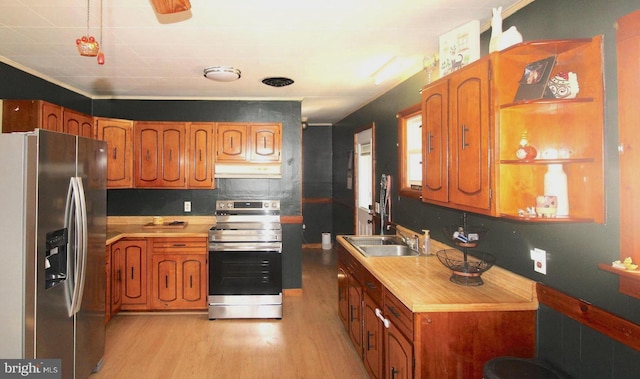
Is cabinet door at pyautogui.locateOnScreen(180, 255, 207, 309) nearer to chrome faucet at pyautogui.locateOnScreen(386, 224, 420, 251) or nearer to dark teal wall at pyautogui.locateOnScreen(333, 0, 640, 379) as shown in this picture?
chrome faucet at pyautogui.locateOnScreen(386, 224, 420, 251)

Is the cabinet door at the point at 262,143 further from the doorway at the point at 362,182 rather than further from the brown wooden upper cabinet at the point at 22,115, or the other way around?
the brown wooden upper cabinet at the point at 22,115

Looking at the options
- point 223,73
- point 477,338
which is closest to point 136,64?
point 223,73

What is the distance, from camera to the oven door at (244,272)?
154 inches

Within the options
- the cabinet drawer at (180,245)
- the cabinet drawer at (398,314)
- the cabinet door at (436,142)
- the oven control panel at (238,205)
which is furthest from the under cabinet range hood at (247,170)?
the cabinet drawer at (398,314)

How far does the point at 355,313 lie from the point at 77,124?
3193mm

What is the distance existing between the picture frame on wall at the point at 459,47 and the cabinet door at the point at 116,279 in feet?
11.4

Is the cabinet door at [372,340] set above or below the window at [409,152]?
below

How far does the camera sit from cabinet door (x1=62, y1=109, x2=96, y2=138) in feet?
11.4

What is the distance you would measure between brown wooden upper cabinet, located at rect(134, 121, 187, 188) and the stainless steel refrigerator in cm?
151

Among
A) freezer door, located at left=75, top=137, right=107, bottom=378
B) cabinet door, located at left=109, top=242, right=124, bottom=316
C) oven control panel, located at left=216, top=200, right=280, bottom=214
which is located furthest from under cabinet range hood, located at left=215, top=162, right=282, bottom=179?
freezer door, located at left=75, top=137, right=107, bottom=378

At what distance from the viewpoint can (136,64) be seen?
10.8ft

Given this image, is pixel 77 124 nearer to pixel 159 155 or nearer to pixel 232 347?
pixel 159 155

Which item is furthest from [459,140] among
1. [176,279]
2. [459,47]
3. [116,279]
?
[116,279]

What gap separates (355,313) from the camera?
312cm
